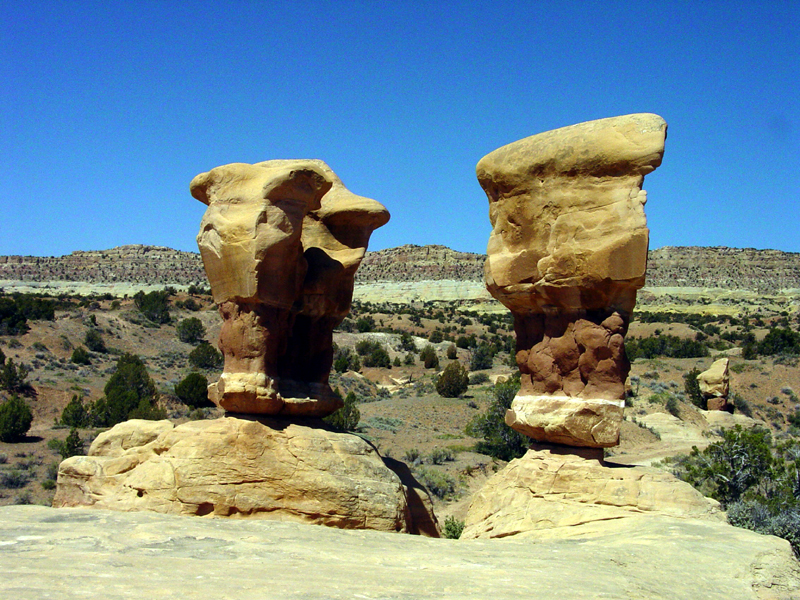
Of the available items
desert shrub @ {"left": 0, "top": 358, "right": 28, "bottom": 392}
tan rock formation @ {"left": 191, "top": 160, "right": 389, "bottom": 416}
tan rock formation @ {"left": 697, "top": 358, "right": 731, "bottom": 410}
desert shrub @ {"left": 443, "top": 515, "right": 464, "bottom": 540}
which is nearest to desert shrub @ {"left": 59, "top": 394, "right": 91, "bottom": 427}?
desert shrub @ {"left": 0, "top": 358, "right": 28, "bottom": 392}

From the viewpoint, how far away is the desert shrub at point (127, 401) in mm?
20609

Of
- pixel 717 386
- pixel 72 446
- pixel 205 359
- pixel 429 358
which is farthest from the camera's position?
pixel 429 358

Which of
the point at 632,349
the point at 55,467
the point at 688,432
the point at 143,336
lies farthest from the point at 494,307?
the point at 55,467

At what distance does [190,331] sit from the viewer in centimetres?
3838

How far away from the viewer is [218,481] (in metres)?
8.77

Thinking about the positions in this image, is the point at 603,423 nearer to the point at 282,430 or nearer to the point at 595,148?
the point at 595,148

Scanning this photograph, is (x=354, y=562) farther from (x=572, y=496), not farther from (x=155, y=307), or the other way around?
(x=155, y=307)

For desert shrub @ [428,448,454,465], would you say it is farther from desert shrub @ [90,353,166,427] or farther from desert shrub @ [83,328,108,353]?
desert shrub @ [83,328,108,353]

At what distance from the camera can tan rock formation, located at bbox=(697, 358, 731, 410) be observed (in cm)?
2902

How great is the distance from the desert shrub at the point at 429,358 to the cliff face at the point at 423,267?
51801mm

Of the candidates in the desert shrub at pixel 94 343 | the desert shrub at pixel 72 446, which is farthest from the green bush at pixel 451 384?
the desert shrub at pixel 94 343

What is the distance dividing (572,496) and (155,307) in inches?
1464

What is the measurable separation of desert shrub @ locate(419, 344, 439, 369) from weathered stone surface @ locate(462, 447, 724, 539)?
2834 cm

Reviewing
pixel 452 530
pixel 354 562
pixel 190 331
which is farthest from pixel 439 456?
pixel 190 331
